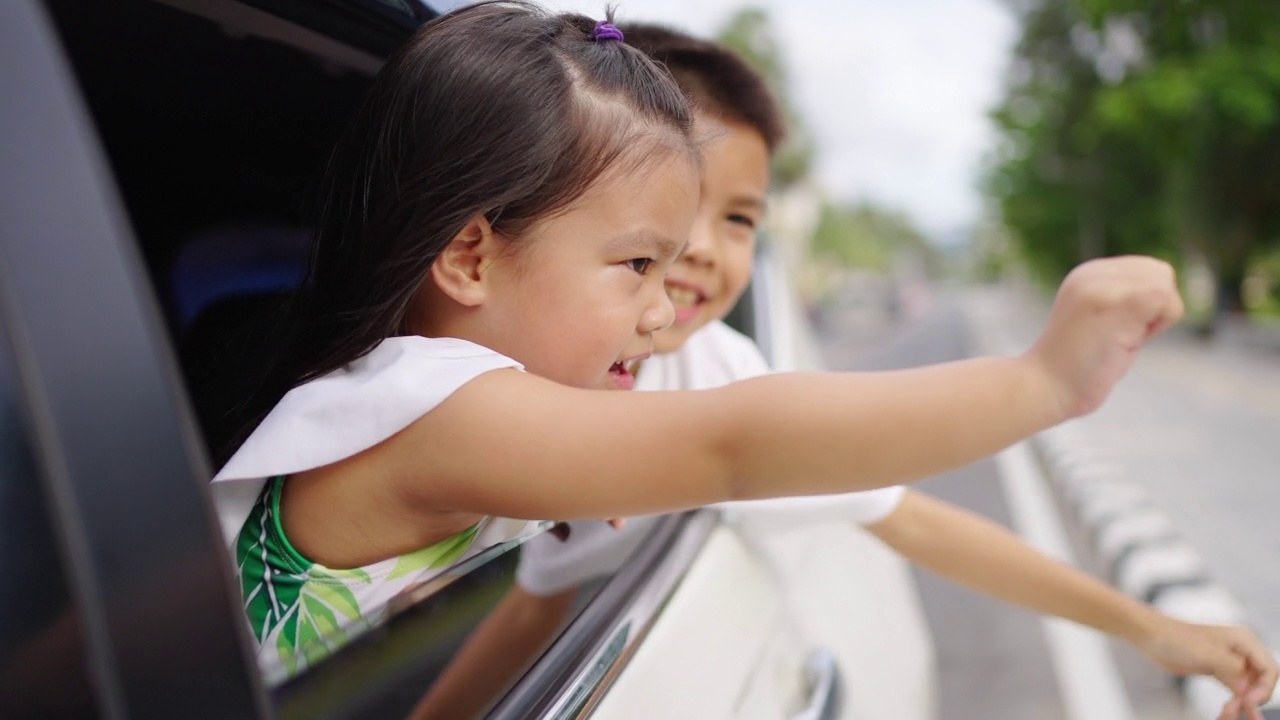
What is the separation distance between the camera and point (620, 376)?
1342 millimetres

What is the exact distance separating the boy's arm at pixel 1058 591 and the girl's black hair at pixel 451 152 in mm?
859

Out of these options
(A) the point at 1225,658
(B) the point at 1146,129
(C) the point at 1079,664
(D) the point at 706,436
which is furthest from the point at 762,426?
(B) the point at 1146,129

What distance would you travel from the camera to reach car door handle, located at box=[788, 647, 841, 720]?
1544 millimetres

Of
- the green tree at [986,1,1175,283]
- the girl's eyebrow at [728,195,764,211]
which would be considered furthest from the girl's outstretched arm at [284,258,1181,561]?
the green tree at [986,1,1175,283]

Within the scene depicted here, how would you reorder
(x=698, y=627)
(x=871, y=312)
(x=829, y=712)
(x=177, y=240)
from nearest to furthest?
(x=698, y=627), (x=829, y=712), (x=177, y=240), (x=871, y=312)

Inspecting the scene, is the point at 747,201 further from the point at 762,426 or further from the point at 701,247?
the point at 762,426

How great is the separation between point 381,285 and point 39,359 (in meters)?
0.53

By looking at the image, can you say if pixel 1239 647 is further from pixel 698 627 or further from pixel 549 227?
pixel 549 227

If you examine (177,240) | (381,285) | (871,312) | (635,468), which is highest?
(177,240)

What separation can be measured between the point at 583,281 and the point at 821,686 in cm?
84

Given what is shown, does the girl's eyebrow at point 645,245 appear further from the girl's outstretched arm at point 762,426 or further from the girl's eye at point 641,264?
the girl's outstretched arm at point 762,426

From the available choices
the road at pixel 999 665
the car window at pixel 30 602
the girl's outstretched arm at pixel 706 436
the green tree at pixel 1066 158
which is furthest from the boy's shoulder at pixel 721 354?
the green tree at pixel 1066 158

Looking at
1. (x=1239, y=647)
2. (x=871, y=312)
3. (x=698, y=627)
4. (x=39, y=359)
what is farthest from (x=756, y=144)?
(x=871, y=312)

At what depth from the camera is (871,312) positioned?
4162 cm
